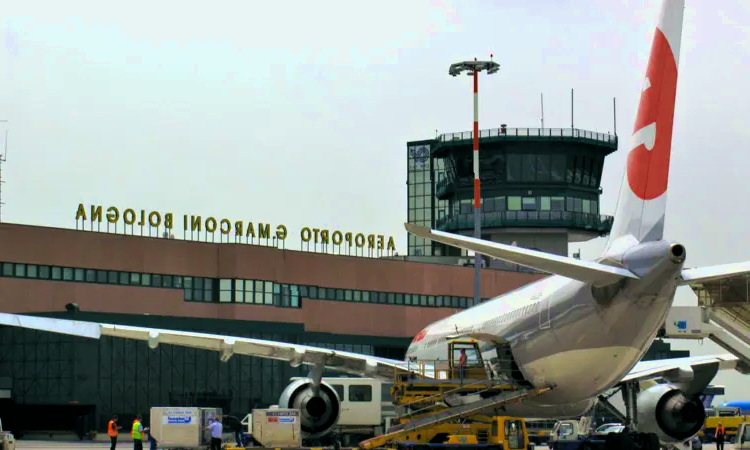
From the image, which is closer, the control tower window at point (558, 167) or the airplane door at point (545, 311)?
the airplane door at point (545, 311)

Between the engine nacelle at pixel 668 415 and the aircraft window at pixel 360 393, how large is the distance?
1746 centimetres

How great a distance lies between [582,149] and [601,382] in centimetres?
6987

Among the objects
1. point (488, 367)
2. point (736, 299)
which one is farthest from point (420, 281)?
point (488, 367)

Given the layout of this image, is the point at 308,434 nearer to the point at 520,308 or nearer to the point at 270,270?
the point at 520,308

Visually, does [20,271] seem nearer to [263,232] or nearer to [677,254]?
[263,232]

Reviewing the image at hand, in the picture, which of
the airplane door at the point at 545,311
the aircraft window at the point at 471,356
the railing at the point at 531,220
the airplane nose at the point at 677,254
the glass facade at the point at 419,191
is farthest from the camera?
the glass facade at the point at 419,191

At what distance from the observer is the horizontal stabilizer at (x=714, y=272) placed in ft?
86.5

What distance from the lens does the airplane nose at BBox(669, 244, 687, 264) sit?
2656 centimetres

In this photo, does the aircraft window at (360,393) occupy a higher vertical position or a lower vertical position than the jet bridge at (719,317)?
lower

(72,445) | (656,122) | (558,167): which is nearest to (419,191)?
(558,167)

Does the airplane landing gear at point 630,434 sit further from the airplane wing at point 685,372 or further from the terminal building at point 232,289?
the terminal building at point 232,289

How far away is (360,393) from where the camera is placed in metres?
53.4

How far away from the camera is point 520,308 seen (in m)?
32.7

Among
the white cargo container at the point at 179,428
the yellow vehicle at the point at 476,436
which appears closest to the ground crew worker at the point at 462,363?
the yellow vehicle at the point at 476,436
